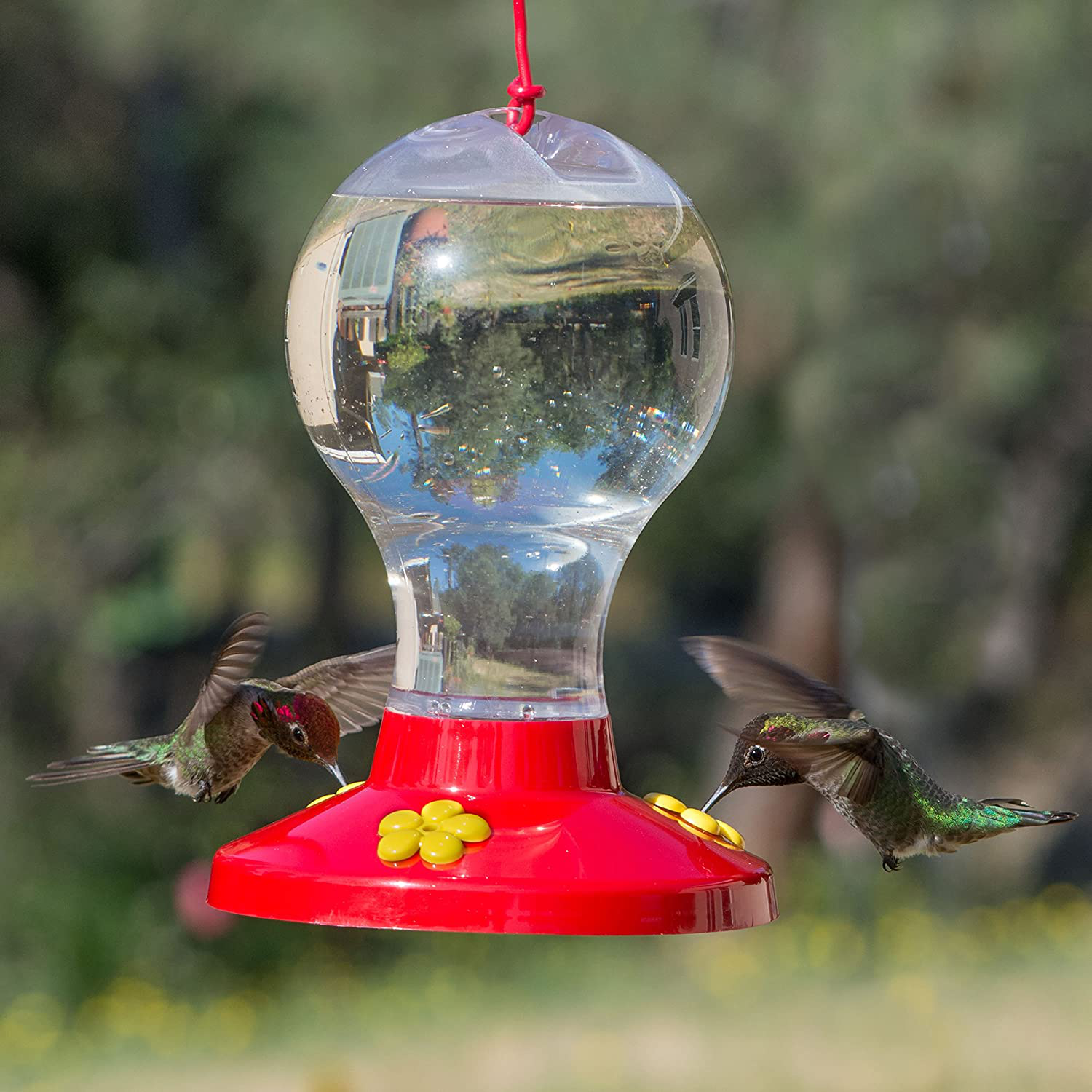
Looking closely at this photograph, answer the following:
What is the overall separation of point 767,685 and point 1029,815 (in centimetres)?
67

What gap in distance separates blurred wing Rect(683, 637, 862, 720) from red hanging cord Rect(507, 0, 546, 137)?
85 cm

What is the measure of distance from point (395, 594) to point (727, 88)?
5.53m

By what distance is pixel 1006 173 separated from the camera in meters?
7.28

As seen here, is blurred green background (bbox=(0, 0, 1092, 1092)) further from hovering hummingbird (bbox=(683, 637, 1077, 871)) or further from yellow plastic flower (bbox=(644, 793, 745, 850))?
yellow plastic flower (bbox=(644, 793, 745, 850))

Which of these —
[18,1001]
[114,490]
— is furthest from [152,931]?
[114,490]

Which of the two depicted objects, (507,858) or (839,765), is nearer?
(507,858)

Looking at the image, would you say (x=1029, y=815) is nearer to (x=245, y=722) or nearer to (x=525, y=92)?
(x=245, y=722)

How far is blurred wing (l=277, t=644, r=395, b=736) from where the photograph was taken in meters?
2.86

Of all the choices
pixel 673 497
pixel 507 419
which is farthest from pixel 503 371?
pixel 673 497

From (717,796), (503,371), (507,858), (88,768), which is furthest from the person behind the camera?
(88,768)

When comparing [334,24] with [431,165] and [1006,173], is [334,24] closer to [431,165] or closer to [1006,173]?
[1006,173]

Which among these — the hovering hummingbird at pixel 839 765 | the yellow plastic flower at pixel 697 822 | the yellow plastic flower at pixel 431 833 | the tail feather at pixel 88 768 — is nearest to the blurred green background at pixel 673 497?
the hovering hummingbird at pixel 839 765

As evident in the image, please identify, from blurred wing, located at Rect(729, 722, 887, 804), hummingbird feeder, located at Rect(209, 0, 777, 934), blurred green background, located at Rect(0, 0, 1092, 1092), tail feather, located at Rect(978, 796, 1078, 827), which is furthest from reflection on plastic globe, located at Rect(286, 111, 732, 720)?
blurred green background, located at Rect(0, 0, 1092, 1092)

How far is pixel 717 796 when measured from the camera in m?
2.68
